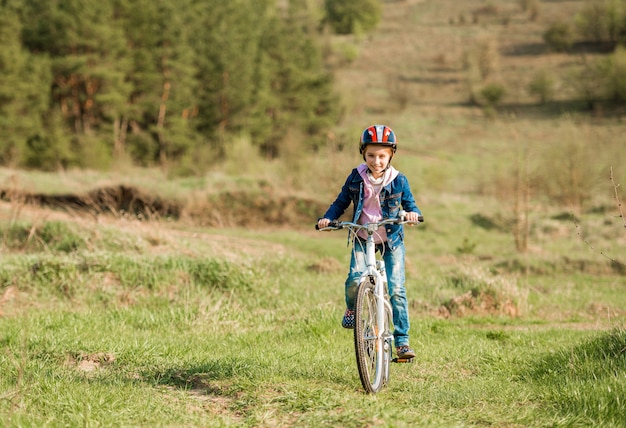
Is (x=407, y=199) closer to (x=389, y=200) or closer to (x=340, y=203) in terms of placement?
(x=389, y=200)

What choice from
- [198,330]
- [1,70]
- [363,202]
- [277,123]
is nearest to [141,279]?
[198,330]

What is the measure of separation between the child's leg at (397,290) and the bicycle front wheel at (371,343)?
367 millimetres

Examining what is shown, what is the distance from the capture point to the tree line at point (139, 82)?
40656 mm

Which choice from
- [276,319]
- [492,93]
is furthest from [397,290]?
[492,93]

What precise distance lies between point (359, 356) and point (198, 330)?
4.18 metres

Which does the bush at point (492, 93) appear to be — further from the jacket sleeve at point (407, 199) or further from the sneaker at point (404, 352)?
the sneaker at point (404, 352)

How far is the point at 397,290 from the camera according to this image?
616cm

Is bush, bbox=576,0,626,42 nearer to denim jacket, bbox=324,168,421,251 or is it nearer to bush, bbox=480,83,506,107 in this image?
bush, bbox=480,83,506,107

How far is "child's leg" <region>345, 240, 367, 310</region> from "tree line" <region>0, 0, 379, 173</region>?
34.9 m

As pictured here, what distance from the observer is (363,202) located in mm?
6098

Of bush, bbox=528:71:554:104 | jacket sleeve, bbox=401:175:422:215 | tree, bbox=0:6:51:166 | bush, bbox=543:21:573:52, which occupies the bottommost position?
jacket sleeve, bbox=401:175:422:215

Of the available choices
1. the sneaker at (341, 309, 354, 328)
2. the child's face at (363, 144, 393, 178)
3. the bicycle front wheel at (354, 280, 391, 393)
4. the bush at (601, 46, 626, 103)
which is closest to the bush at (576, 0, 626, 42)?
the bush at (601, 46, 626, 103)

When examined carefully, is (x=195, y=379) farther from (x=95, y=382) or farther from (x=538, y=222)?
(x=538, y=222)

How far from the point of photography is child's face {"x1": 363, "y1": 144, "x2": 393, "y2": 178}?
19.4 feet
